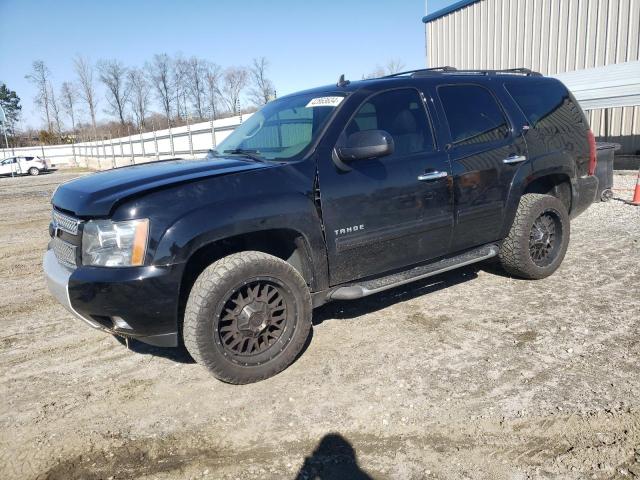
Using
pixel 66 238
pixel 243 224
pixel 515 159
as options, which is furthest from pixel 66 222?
pixel 515 159

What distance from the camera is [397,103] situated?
3.96 metres

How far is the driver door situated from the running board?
70mm

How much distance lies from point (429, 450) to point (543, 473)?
54cm

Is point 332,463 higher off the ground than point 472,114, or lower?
lower

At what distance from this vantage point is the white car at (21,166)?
36.6m

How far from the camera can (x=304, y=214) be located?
10.8 ft

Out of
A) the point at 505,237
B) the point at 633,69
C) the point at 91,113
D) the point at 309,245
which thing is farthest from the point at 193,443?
the point at 91,113

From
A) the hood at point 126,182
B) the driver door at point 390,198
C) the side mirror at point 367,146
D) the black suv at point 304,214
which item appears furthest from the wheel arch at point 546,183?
the hood at point 126,182

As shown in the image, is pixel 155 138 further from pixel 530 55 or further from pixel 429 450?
pixel 429 450

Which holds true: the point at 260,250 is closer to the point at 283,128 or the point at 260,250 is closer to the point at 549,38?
the point at 283,128

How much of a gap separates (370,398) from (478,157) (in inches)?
91.8

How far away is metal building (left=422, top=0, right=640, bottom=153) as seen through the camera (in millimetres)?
14609

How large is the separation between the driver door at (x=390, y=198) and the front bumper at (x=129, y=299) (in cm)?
115

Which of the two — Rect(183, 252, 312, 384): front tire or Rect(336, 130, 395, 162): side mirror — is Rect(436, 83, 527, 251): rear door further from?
Rect(183, 252, 312, 384): front tire
